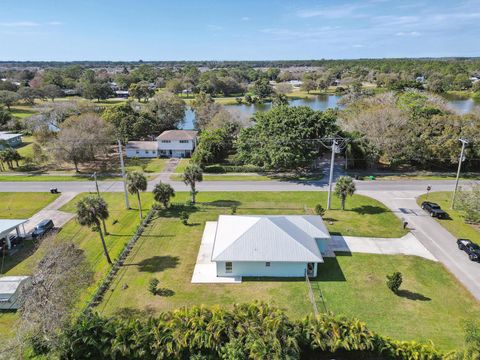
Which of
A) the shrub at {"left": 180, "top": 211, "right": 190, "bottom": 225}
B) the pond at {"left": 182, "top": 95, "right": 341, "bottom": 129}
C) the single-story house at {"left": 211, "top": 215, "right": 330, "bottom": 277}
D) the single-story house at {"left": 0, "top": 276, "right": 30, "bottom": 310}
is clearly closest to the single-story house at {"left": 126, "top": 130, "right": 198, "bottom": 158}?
the shrub at {"left": 180, "top": 211, "right": 190, "bottom": 225}

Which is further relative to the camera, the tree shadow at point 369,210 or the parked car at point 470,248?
the tree shadow at point 369,210

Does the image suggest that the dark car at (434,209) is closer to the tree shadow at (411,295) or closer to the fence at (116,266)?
the tree shadow at (411,295)

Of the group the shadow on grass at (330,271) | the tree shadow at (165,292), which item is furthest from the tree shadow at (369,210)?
the tree shadow at (165,292)

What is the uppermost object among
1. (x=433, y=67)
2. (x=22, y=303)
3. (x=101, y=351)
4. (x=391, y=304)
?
(x=433, y=67)

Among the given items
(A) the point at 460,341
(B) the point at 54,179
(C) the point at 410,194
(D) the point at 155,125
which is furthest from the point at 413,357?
(D) the point at 155,125

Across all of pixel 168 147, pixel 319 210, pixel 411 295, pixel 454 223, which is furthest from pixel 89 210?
pixel 168 147

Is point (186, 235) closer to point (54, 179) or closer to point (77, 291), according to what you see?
point (77, 291)

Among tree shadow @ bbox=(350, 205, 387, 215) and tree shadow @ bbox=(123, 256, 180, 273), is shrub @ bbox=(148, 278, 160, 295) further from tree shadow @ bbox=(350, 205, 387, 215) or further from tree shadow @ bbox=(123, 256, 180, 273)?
tree shadow @ bbox=(350, 205, 387, 215)

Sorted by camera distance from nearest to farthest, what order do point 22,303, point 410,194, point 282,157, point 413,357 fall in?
point 413,357 → point 22,303 → point 410,194 → point 282,157
